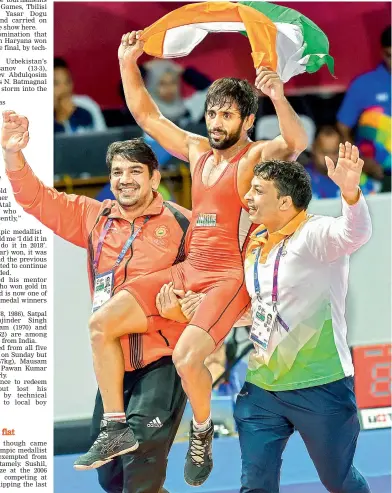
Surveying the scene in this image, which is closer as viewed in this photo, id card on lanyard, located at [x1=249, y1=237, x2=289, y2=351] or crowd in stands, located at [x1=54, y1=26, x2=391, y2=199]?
id card on lanyard, located at [x1=249, y1=237, x2=289, y2=351]

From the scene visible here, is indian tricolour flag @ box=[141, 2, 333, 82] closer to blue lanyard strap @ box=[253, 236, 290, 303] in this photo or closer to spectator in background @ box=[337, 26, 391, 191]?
blue lanyard strap @ box=[253, 236, 290, 303]

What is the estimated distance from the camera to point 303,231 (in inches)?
144

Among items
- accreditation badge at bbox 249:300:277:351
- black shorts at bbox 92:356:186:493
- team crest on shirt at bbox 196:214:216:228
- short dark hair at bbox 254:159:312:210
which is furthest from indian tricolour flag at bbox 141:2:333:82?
black shorts at bbox 92:356:186:493

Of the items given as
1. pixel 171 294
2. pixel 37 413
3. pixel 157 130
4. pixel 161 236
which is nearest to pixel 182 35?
pixel 157 130

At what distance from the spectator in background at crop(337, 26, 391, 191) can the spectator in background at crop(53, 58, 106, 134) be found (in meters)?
1.60

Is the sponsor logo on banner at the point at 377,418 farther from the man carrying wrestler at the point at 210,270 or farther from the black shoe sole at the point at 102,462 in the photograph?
the black shoe sole at the point at 102,462

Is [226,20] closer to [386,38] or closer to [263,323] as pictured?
[263,323]

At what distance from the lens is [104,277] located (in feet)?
13.1

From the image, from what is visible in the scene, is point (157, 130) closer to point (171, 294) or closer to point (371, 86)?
point (171, 294)

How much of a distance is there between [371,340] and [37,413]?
2013 mm

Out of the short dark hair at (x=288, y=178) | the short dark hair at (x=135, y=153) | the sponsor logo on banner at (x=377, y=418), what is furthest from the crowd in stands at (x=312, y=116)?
the short dark hair at (x=288, y=178)

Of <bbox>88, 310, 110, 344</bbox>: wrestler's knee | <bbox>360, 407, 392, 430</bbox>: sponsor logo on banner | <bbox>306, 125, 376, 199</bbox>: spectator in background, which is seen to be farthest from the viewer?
<bbox>306, 125, 376, 199</bbox>: spectator in background

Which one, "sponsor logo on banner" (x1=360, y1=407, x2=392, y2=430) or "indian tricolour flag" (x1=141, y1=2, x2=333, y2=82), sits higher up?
"indian tricolour flag" (x1=141, y1=2, x2=333, y2=82)

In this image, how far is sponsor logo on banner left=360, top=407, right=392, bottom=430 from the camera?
213 inches
